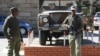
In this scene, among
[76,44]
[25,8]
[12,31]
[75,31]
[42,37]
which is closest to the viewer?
[12,31]

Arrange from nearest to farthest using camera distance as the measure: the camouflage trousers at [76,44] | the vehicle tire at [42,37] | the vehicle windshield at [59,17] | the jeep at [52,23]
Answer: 1. the camouflage trousers at [76,44]
2. the jeep at [52,23]
3. the vehicle windshield at [59,17]
4. the vehicle tire at [42,37]

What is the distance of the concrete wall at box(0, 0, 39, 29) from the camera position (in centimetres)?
2844

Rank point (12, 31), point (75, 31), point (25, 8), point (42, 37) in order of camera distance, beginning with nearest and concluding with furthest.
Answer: point (12, 31) < point (75, 31) < point (42, 37) < point (25, 8)

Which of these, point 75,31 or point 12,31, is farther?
point 75,31

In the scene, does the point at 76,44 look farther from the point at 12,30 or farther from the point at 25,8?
the point at 25,8

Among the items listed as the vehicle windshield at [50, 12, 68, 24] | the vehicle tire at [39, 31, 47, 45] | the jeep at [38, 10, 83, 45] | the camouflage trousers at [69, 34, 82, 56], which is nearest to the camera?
the camouflage trousers at [69, 34, 82, 56]

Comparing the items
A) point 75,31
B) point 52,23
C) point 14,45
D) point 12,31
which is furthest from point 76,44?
point 52,23

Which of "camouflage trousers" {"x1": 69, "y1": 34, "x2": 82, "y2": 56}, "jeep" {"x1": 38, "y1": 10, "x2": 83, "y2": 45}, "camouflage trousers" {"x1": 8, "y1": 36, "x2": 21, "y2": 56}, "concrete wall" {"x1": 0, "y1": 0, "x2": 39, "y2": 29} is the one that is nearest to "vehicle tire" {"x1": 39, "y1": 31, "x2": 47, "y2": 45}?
"jeep" {"x1": 38, "y1": 10, "x2": 83, "y2": 45}

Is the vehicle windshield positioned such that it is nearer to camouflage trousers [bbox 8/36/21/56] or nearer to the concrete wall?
camouflage trousers [bbox 8/36/21/56]

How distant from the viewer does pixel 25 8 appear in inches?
1123

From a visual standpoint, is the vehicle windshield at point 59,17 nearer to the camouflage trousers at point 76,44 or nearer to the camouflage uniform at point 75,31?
the camouflage uniform at point 75,31

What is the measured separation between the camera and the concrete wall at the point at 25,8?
28.4 meters

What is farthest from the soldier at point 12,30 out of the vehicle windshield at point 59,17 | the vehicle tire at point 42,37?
the vehicle tire at point 42,37

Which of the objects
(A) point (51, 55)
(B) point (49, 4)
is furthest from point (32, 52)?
(B) point (49, 4)
